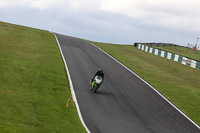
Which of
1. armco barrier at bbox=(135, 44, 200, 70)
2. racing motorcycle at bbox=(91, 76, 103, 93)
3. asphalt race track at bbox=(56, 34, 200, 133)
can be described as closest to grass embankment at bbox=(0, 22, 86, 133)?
asphalt race track at bbox=(56, 34, 200, 133)

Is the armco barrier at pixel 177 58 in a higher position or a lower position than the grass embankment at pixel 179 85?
higher

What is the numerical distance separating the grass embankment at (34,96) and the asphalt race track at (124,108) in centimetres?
90

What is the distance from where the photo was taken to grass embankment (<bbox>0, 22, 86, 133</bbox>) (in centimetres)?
1219

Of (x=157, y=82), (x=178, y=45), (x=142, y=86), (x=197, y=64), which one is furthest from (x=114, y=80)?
(x=178, y=45)

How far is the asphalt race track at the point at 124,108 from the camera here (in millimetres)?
14625

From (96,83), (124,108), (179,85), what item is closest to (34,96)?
(96,83)

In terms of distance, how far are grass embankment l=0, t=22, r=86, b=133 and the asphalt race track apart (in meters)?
0.90

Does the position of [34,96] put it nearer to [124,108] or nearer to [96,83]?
[96,83]

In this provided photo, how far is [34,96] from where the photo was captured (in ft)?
53.4

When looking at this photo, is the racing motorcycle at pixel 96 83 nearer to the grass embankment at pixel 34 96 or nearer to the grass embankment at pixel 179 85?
the grass embankment at pixel 34 96

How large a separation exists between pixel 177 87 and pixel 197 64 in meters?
14.5

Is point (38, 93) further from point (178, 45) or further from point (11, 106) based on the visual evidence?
point (178, 45)

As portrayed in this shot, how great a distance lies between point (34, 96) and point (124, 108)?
17.1ft

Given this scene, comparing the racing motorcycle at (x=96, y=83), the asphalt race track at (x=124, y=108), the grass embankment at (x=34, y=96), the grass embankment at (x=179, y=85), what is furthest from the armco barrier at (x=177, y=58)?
the racing motorcycle at (x=96, y=83)
